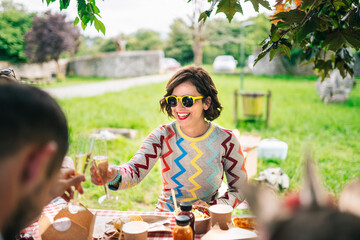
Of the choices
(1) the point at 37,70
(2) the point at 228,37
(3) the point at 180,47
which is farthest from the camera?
(3) the point at 180,47

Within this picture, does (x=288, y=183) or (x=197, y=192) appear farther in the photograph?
(x=288, y=183)

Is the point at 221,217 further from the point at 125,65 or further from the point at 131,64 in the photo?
the point at 125,65

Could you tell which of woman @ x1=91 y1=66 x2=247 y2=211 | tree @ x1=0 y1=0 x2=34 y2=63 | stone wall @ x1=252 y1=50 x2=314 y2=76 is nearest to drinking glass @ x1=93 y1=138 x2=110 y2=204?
woman @ x1=91 y1=66 x2=247 y2=211

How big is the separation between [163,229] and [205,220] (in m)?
0.22

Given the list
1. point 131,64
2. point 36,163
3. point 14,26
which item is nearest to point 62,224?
point 36,163

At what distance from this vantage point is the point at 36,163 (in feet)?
2.22

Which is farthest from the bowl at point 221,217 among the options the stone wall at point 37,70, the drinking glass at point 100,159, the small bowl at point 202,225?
the stone wall at point 37,70

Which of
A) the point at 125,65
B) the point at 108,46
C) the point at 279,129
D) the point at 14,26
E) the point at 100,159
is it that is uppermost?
the point at 108,46

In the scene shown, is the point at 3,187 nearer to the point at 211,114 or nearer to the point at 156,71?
the point at 211,114

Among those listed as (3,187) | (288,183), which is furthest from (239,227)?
(288,183)

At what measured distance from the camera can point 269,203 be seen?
58 cm

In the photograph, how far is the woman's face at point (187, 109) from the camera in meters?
2.25

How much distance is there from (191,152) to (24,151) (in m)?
1.68

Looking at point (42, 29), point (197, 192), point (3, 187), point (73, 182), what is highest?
point (42, 29)
